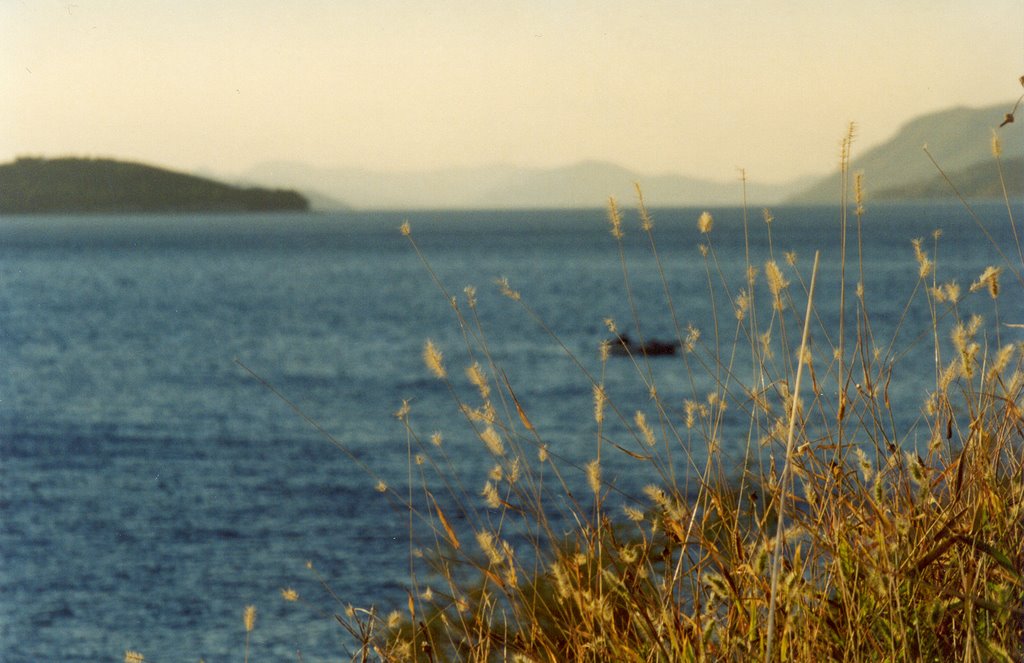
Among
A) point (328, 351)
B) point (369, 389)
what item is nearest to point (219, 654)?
point (369, 389)

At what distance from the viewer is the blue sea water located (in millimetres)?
17500

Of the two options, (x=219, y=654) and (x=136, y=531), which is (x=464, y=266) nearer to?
(x=136, y=531)

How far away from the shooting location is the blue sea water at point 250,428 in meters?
17.5

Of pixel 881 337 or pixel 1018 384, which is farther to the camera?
pixel 881 337

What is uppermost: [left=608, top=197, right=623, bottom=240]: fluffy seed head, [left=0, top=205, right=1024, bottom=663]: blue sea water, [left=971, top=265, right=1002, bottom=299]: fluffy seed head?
[left=608, top=197, right=623, bottom=240]: fluffy seed head

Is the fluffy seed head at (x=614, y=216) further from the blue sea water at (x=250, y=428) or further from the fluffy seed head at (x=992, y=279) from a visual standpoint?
the fluffy seed head at (x=992, y=279)

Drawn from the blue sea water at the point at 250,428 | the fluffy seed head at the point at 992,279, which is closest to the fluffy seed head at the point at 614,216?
the blue sea water at the point at 250,428

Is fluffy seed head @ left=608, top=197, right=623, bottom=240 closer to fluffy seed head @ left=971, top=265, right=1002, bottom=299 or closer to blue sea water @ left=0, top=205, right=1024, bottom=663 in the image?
blue sea water @ left=0, top=205, right=1024, bottom=663

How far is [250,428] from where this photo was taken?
3316 cm

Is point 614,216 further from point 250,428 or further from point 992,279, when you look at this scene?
point 250,428

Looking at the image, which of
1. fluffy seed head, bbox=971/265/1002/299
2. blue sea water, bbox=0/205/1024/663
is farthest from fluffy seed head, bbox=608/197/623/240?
fluffy seed head, bbox=971/265/1002/299

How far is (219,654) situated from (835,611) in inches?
552

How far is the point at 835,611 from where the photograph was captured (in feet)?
8.16

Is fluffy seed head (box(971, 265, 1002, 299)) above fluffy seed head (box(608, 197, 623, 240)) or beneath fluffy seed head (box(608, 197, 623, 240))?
beneath
